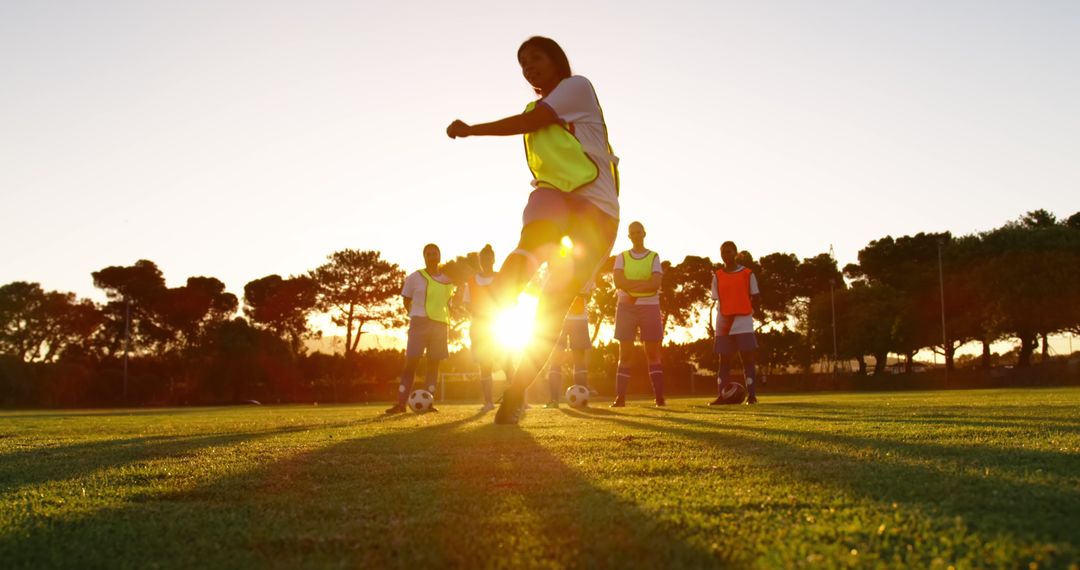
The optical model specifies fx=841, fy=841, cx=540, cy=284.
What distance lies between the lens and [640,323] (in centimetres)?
1114

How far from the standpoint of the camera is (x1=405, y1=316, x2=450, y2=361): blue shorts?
36.8 feet

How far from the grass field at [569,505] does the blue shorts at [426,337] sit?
702 centimetres

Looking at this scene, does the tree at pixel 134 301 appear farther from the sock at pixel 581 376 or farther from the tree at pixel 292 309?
the sock at pixel 581 376

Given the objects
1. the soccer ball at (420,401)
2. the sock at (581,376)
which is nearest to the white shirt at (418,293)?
the soccer ball at (420,401)

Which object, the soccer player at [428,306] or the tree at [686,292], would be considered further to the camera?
the tree at [686,292]

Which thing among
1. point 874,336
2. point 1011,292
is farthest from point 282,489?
point 874,336

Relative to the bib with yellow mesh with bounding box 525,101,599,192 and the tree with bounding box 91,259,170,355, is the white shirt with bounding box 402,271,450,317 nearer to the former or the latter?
the bib with yellow mesh with bounding box 525,101,599,192

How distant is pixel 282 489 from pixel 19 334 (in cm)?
6995

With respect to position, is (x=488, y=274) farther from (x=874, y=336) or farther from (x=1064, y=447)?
(x=874, y=336)

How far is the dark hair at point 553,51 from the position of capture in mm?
5238

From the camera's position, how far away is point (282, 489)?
2.78 meters

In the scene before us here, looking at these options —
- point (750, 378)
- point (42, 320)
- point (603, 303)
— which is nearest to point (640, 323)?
point (750, 378)

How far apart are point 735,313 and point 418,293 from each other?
4.26 metres

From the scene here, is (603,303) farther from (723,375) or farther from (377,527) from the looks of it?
(377,527)
